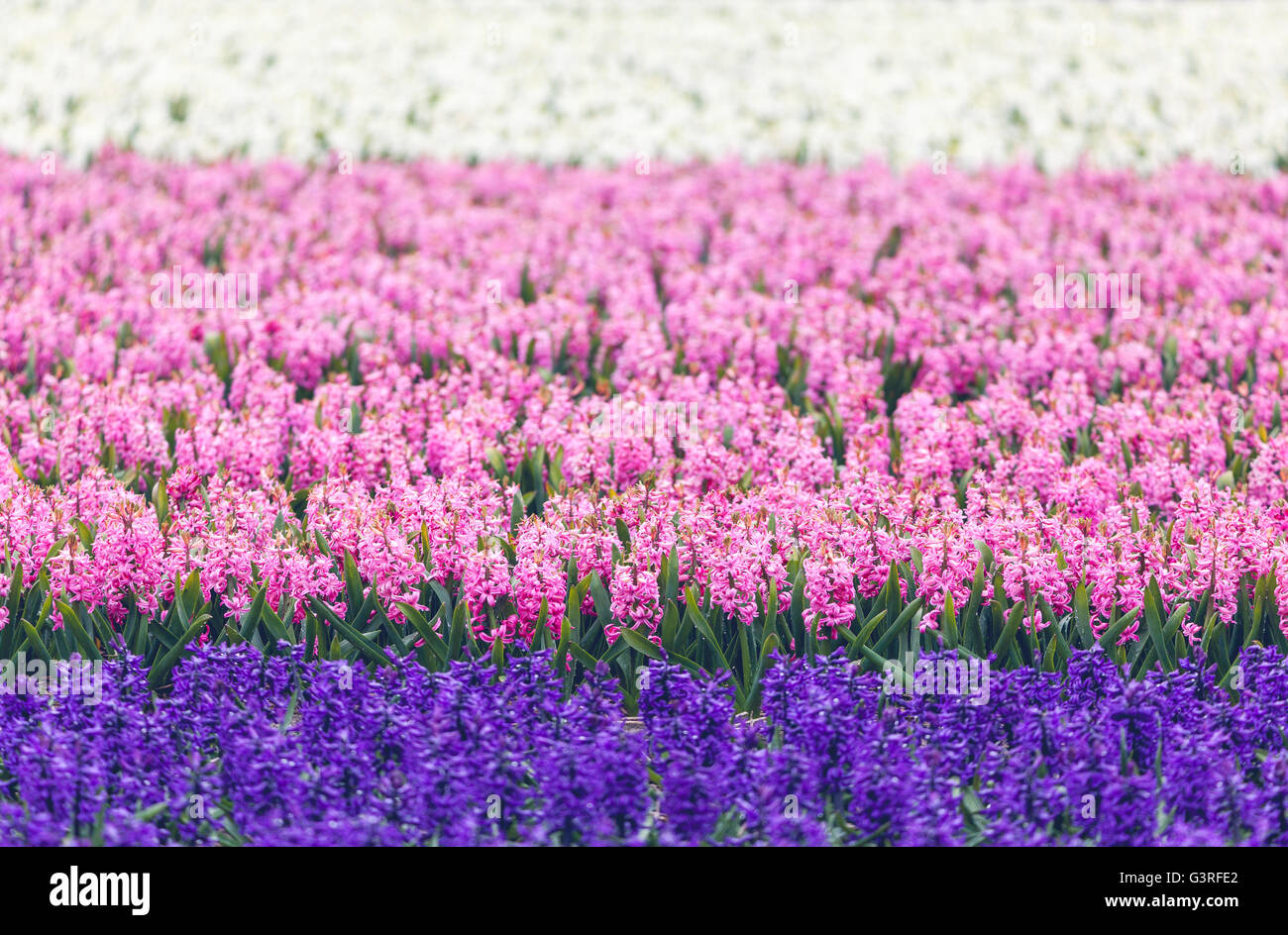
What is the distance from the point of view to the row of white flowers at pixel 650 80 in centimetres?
1558

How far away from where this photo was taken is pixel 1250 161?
14875 millimetres

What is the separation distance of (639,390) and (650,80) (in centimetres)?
1112

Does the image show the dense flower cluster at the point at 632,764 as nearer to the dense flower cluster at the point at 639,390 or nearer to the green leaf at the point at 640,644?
the green leaf at the point at 640,644

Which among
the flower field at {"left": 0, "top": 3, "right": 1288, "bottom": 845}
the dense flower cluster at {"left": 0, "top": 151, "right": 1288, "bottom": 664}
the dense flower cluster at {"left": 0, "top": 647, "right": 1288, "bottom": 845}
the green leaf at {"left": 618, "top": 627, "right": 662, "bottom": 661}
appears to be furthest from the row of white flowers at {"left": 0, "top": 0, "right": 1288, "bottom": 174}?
the dense flower cluster at {"left": 0, "top": 647, "right": 1288, "bottom": 845}

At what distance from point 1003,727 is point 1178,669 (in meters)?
0.95

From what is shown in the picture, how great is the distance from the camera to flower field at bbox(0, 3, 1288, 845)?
450cm

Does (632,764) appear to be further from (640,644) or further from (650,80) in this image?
(650,80)

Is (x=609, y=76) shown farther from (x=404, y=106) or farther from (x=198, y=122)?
(x=198, y=122)

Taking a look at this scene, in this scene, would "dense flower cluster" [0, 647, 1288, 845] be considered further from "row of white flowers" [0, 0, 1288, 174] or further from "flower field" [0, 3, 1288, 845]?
"row of white flowers" [0, 0, 1288, 174]

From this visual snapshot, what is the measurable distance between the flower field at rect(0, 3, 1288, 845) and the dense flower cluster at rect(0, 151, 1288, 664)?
0.03 metres

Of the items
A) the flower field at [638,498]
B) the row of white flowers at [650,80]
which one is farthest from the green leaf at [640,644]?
the row of white flowers at [650,80]

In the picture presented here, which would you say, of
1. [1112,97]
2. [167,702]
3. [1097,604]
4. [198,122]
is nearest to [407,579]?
[167,702]

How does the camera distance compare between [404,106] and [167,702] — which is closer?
[167,702]

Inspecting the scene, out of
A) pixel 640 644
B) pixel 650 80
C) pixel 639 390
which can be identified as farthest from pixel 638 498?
pixel 650 80
